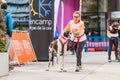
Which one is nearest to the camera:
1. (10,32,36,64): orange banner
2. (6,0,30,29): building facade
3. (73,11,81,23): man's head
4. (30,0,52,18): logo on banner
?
(73,11,81,23): man's head

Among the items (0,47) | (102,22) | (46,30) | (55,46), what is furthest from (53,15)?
(102,22)

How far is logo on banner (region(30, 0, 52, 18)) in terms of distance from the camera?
18.4 metres

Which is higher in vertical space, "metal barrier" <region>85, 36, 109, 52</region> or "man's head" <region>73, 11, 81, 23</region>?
"man's head" <region>73, 11, 81, 23</region>

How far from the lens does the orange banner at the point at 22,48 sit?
15859 mm

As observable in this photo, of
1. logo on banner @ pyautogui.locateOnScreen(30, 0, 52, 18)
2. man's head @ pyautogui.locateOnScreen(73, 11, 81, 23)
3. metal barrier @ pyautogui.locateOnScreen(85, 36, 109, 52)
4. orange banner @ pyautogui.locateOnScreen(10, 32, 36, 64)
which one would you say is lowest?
metal barrier @ pyautogui.locateOnScreen(85, 36, 109, 52)

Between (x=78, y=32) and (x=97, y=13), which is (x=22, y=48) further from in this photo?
(x=97, y=13)

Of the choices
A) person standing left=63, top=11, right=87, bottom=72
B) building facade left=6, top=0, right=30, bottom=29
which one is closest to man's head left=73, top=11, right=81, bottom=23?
person standing left=63, top=11, right=87, bottom=72

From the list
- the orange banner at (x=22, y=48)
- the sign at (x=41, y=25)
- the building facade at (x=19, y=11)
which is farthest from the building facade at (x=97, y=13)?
the orange banner at (x=22, y=48)

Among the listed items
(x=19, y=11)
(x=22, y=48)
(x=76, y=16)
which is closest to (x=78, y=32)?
(x=76, y=16)

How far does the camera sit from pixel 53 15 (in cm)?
1864

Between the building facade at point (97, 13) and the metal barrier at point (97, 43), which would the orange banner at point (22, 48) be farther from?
the building facade at point (97, 13)

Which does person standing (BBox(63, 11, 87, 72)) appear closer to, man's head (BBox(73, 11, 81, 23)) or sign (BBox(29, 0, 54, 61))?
man's head (BBox(73, 11, 81, 23))

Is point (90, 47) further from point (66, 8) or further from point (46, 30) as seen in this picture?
point (46, 30)

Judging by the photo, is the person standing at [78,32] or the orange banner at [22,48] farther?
the orange banner at [22,48]
